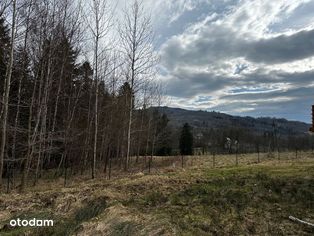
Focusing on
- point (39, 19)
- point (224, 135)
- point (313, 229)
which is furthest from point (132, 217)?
point (224, 135)

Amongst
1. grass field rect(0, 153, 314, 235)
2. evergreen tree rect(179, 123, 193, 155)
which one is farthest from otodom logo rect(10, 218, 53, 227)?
evergreen tree rect(179, 123, 193, 155)

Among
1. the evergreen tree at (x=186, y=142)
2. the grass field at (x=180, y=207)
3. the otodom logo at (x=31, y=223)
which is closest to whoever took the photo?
the grass field at (x=180, y=207)

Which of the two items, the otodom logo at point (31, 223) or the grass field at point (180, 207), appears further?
the otodom logo at point (31, 223)

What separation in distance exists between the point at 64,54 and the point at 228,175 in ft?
41.9

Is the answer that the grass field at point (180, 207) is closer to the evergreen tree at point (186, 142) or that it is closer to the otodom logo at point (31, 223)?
the otodom logo at point (31, 223)

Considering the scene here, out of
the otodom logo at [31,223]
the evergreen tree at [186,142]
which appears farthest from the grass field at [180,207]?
the evergreen tree at [186,142]

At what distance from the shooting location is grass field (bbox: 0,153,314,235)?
741 centimetres

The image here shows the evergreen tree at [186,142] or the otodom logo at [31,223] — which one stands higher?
the evergreen tree at [186,142]

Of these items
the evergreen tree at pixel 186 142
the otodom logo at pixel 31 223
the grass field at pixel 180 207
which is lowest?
the otodom logo at pixel 31 223

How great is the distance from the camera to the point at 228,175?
39.6ft

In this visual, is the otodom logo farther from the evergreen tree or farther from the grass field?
the evergreen tree

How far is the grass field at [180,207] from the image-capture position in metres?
7.41

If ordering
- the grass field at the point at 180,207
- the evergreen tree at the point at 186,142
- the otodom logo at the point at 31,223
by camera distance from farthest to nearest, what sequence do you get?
the evergreen tree at the point at 186,142
the otodom logo at the point at 31,223
the grass field at the point at 180,207

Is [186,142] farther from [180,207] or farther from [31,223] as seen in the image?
[31,223]
